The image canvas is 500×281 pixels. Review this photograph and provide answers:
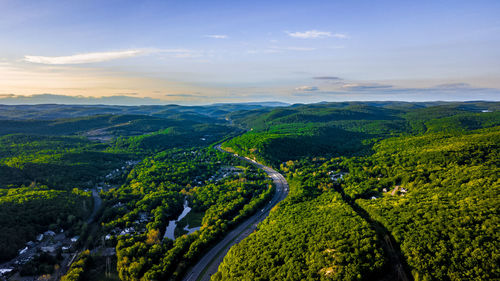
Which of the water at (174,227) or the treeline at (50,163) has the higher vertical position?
the treeline at (50,163)

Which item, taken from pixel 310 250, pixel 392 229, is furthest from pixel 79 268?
pixel 392 229

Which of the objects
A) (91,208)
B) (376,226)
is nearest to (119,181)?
(91,208)

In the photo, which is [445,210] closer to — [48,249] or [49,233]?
[48,249]

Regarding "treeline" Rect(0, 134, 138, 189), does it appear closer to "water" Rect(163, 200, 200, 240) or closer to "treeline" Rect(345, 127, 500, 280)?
"water" Rect(163, 200, 200, 240)

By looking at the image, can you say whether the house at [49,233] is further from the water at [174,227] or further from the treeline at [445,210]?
the treeline at [445,210]

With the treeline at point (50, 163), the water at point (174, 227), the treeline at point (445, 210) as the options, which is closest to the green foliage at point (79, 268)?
the water at point (174, 227)

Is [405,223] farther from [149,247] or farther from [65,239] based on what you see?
[65,239]

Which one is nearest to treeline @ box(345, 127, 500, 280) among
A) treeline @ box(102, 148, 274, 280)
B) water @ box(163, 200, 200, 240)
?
treeline @ box(102, 148, 274, 280)

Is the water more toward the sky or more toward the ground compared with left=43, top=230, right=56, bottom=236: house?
more toward the ground

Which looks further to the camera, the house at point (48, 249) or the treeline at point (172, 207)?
the house at point (48, 249)
